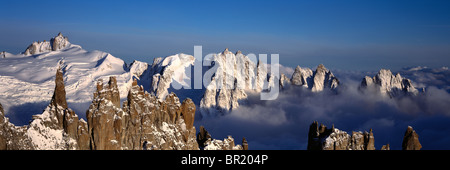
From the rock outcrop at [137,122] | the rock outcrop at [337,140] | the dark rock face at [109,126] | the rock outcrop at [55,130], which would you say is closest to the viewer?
the rock outcrop at [55,130]

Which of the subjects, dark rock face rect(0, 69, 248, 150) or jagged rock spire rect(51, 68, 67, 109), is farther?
jagged rock spire rect(51, 68, 67, 109)

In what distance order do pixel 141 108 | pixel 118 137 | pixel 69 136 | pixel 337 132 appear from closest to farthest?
1. pixel 69 136
2. pixel 118 137
3. pixel 141 108
4. pixel 337 132

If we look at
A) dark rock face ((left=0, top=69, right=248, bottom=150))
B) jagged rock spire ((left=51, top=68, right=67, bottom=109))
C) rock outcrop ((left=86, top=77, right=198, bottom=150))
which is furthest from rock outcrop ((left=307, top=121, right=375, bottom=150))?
jagged rock spire ((left=51, top=68, right=67, bottom=109))

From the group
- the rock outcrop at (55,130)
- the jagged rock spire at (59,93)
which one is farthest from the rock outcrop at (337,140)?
the jagged rock spire at (59,93)

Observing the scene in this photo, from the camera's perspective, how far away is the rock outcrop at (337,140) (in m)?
134

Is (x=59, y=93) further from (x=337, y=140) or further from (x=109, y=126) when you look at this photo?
(x=337, y=140)

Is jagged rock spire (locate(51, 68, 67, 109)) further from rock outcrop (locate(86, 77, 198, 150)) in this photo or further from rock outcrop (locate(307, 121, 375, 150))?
rock outcrop (locate(307, 121, 375, 150))

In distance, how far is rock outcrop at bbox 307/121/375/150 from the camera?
133500mm

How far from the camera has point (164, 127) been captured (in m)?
131

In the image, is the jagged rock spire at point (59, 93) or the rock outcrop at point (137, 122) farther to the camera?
the rock outcrop at point (137, 122)

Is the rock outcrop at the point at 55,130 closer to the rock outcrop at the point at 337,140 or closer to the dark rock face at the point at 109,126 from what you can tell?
the dark rock face at the point at 109,126
